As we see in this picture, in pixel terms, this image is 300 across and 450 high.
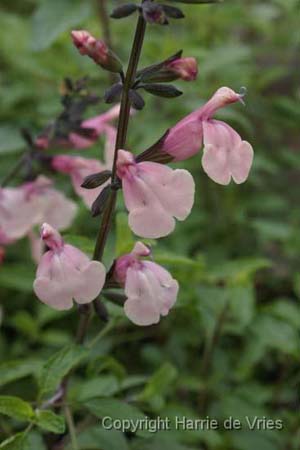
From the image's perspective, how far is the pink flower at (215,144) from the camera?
40.2 inches

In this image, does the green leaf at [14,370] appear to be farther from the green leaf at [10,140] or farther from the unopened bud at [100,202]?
the green leaf at [10,140]

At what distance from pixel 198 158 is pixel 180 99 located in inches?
8.6

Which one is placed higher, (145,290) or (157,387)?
(145,290)

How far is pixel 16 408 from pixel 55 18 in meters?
1.25

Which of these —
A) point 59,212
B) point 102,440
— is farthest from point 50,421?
point 59,212

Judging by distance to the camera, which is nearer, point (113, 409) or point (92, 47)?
point (92, 47)

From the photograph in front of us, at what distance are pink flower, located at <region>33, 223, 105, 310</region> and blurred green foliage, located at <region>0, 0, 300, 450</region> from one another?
16 cm

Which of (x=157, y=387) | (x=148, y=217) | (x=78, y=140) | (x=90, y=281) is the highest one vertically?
(x=148, y=217)

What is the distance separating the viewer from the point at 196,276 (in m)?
1.66

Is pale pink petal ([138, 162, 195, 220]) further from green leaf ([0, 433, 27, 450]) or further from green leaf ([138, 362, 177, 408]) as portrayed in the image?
green leaf ([138, 362, 177, 408])

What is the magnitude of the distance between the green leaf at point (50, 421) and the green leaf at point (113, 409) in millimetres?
84

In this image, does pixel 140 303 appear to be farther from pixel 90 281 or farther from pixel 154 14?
pixel 154 14

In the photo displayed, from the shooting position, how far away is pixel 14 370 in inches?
52.0

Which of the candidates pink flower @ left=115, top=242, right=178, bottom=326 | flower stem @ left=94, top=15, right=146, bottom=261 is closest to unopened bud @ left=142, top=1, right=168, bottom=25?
flower stem @ left=94, top=15, right=146, bottom=261
